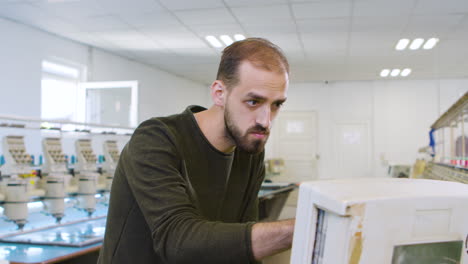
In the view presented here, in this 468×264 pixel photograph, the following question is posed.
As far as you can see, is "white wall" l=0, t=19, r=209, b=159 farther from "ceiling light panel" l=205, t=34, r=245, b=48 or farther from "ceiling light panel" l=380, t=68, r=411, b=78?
"ceiling light panel" l=380, t=68, r=411, b=78

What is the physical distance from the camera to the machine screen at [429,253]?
52 centimetres

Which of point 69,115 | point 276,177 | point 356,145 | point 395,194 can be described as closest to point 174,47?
point 69,115

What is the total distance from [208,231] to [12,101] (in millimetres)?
4977

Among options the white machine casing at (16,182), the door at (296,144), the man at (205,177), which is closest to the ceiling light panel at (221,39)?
the white machine casing at (16,182)

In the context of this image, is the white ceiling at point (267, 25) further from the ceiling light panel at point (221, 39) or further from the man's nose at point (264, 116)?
the man's nose at point (264, 116)

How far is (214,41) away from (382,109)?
16.3 feet

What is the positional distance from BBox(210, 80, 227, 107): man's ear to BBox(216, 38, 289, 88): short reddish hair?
18 mm

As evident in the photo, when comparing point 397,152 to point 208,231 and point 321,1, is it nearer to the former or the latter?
point 321,1

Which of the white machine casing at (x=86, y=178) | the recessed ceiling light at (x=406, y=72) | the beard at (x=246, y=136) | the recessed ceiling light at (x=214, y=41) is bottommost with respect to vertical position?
the white machine casing at (x=86, y=178)

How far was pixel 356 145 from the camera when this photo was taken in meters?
9.54

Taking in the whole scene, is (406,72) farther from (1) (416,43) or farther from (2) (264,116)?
(2) (264,116)

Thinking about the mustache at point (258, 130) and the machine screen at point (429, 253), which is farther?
the mustache at point (258, 130)

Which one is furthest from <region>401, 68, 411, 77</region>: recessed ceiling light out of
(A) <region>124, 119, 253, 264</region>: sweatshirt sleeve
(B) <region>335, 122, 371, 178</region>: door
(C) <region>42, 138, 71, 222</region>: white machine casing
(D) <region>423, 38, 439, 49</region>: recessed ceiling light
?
(A) <region>124, 119, 253, 264</region>: sweatshirt sleeve

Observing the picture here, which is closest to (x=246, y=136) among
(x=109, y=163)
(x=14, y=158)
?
(x=14, y=158)
